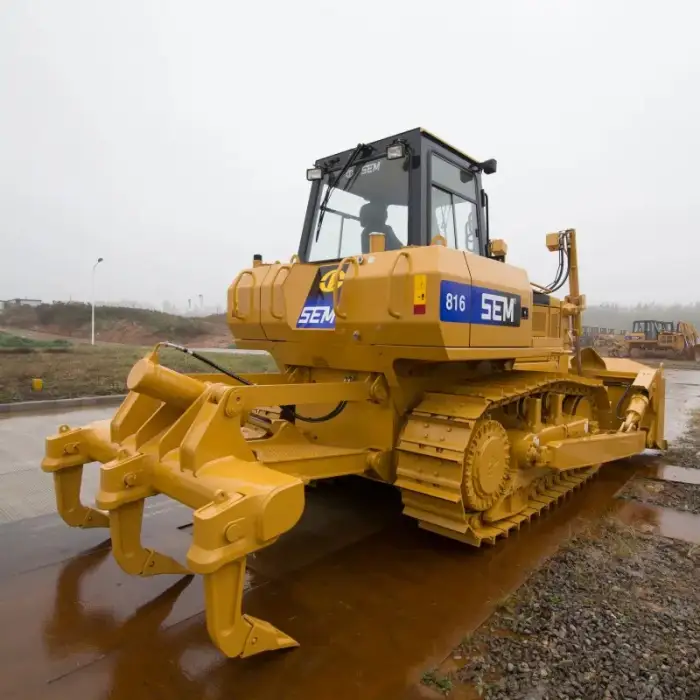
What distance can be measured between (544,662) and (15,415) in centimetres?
938

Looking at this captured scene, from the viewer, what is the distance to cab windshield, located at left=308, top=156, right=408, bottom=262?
4.41 m

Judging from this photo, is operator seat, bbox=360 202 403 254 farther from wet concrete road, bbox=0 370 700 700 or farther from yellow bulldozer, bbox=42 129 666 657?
wet concrete road, bbox=0 370 700 700

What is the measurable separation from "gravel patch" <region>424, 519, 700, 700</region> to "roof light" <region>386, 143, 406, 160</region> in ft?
10.5

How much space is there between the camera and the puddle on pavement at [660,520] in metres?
4.64

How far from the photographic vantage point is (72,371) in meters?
13.8

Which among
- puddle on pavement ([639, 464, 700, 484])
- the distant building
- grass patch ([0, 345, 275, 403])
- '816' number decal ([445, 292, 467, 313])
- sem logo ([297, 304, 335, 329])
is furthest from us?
the distant building

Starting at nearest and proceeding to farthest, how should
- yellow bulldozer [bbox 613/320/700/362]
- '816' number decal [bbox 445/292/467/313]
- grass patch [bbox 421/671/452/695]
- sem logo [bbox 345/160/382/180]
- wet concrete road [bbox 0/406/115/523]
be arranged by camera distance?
grass patch [bbox 421/671/452/695]
'816' number decal [bbox 445/292/467/313]
sem logo [bbox 345/160/382/180]
wet concrete road [bbox 0/406/115/523]
yellow bulldozer [bbox 613/320/700/362]

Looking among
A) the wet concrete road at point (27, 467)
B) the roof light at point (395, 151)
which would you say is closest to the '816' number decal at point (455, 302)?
the roof light at point (395, 151)

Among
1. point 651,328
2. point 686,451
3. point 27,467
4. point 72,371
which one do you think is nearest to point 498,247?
point 686,451

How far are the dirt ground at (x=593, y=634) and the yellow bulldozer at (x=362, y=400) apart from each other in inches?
26.9

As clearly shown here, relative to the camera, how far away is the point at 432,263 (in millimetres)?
3396

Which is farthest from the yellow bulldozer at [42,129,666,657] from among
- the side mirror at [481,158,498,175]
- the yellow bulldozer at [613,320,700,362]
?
the yellow bulldozer at [613,320,700,362]

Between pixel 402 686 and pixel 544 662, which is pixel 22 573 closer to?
pixel 402 686

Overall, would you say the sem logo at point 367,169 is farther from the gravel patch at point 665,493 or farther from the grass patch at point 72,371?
the grass patch at point 72,371
